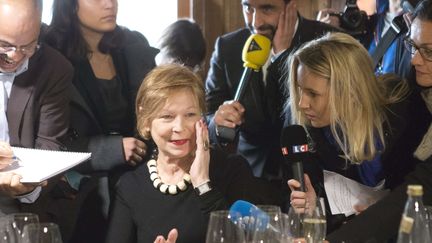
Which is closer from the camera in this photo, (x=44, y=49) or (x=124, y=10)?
(x=44, y=49)

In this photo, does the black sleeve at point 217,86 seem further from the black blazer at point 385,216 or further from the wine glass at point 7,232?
the wine glass at point 7,232

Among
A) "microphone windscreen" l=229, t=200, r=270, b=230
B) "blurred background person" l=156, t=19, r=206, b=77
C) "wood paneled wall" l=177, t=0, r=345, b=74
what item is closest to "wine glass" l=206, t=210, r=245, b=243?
"microphone windscreen" l=229, t=200, r=270, b=230

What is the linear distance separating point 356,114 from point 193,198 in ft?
1.94

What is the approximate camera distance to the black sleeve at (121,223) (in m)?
2.37

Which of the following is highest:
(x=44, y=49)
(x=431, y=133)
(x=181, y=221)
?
(x=44, y=49)

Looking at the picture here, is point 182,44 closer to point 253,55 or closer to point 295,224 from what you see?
point 253,55

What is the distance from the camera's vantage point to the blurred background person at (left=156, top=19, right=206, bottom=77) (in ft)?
13.0

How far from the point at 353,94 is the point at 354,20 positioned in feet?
2.39

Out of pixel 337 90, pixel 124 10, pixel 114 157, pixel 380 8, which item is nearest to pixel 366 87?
pixel 337 90

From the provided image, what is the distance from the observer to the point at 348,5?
3.36 metres

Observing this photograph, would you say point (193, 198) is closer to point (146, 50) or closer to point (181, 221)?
A: point (181, 221)

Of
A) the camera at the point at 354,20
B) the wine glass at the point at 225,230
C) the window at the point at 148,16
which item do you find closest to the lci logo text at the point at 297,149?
the wine glass at the point at 225,230

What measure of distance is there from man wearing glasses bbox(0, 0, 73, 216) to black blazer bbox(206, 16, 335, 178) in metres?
0.65

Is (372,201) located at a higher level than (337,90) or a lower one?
lower
